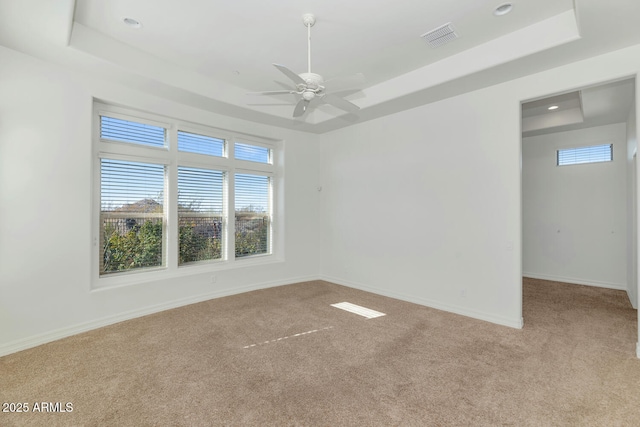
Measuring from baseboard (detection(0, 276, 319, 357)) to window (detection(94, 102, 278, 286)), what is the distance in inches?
18.5

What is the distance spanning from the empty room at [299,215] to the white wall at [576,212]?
1.8 inches

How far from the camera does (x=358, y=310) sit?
14.4 feet

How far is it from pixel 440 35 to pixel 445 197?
216 cm

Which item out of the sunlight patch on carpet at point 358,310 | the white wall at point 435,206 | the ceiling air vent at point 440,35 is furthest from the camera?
the sunlight patch on carpet at point 358,310

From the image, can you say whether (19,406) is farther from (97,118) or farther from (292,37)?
(292,37)

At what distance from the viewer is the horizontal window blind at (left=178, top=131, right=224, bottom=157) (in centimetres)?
479

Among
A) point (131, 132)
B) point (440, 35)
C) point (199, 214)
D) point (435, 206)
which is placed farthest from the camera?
point (199, 214)

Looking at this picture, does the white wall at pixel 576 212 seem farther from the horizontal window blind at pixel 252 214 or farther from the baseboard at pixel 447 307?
the horizontal window blind at pixel 252 214

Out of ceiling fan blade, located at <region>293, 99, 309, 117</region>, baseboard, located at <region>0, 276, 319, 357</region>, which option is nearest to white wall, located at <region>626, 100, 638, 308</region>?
ceiling fan blade, located at <region>293, 99, 309, 117</region>

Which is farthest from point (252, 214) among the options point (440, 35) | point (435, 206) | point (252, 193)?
point (440, 35)

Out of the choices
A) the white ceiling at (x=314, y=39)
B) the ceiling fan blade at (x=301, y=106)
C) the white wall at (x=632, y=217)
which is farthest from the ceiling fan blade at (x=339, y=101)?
the white wall at (x=632, y=217)

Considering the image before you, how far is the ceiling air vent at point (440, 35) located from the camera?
321 cm

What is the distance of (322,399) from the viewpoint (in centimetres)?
230

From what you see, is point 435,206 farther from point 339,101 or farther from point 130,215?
point 130,215
